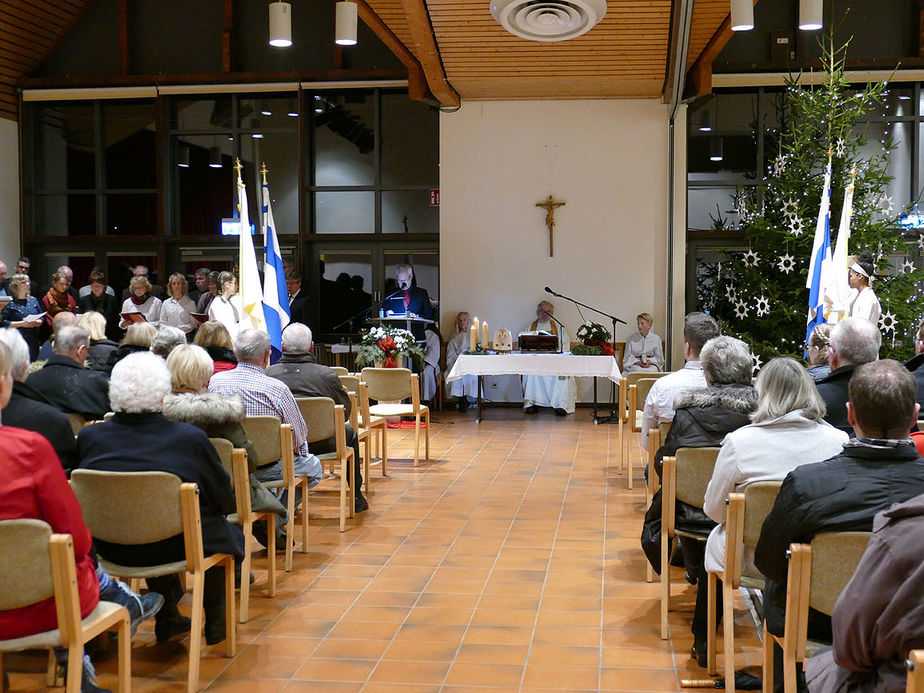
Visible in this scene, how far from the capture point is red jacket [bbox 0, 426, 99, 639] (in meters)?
2.71

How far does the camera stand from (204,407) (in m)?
4.06

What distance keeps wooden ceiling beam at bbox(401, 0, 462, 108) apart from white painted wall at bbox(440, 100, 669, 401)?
2.30ft

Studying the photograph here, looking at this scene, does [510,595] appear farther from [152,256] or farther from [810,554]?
[152,256]

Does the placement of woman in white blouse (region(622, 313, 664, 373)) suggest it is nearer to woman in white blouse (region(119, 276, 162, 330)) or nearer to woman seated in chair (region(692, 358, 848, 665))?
woman in white blouse (region(119, 276, 162, 330))

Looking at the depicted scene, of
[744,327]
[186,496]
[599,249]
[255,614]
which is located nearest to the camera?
[186,496]

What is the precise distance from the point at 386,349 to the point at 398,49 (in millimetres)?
3367

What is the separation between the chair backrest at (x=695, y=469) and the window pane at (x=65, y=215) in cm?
1150

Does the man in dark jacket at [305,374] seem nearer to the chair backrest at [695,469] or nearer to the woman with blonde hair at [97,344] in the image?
the woman with blonde hair at [97,344]

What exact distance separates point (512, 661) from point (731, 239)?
9.55 meters

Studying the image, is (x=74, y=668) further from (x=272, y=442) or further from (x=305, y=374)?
(x=305, y=374)

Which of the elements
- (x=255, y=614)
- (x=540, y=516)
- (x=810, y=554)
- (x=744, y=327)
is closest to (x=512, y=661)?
(x=255, y=614)

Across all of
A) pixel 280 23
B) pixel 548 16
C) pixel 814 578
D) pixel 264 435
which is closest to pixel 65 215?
pixel 280 23

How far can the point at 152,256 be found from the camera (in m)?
13.5

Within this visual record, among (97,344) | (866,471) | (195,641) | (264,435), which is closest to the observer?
(866,471)
